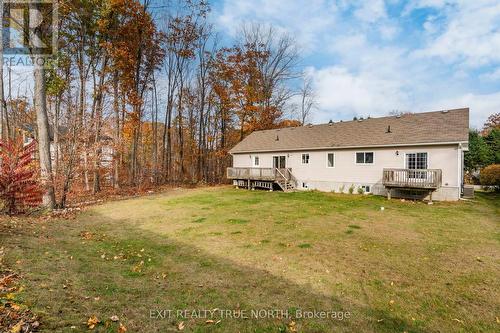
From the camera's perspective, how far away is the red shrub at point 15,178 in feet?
28.0

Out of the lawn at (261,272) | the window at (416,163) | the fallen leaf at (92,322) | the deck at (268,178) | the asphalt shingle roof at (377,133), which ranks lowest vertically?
the lawn at (261,272)

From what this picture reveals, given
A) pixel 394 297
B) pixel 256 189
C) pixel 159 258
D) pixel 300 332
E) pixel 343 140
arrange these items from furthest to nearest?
1. pixel 256 189
2. pixel 343 140
3. pixel 159 258
4. pixel 394 297
5. pixel 300 332

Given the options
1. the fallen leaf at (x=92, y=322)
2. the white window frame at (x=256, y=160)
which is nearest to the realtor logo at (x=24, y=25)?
the fallen leaf at (x=92, y=322)

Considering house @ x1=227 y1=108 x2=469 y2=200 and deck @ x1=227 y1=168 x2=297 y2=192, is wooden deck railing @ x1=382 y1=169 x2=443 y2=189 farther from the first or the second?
deck @ x1=227 y1=168 x2=297 y2=192

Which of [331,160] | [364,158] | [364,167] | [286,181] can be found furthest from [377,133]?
[286,181]

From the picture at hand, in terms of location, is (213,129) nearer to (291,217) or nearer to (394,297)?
(291,217)

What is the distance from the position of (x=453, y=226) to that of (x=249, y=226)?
24.2 feet

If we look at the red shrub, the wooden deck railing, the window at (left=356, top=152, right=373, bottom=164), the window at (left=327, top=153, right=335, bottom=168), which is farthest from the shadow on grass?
the window at (left=327, top=153, right=335, bottom=168)

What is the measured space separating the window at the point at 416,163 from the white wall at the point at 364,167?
0.22m

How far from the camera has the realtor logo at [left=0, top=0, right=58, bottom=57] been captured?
10723mm

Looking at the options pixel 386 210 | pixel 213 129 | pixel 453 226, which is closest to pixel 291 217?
pixel 386 210

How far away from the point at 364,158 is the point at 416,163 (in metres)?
3.05

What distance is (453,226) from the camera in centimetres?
944

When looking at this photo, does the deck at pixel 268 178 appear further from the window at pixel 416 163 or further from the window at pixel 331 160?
the window at pixel 416 163
